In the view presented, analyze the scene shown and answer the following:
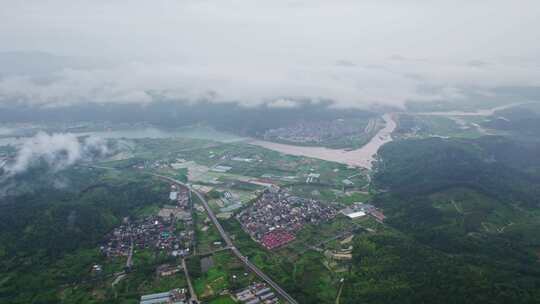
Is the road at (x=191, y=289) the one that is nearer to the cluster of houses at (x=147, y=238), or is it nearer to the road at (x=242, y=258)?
A: the cluster of houses at (x=147, y=238)

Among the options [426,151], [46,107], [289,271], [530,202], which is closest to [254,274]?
[289,271]

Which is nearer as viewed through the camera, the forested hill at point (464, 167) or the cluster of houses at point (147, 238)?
the cluster of houses at point (147, 238)

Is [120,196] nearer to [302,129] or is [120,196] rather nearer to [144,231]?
[144,231]

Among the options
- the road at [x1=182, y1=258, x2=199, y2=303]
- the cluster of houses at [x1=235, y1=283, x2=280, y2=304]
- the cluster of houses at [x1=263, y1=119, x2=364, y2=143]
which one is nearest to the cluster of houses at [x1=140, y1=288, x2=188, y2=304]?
the road at [x1=182, y1=258, x2=199, y2=303]

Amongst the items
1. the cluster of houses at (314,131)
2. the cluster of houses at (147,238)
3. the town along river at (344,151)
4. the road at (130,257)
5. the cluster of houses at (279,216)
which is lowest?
the road at (130,257)

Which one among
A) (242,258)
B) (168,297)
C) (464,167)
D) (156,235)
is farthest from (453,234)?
(156,235)

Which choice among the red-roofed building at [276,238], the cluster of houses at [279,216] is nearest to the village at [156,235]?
the cluster of houses at [279,216]

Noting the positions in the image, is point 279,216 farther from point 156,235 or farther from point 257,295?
point 257,295
